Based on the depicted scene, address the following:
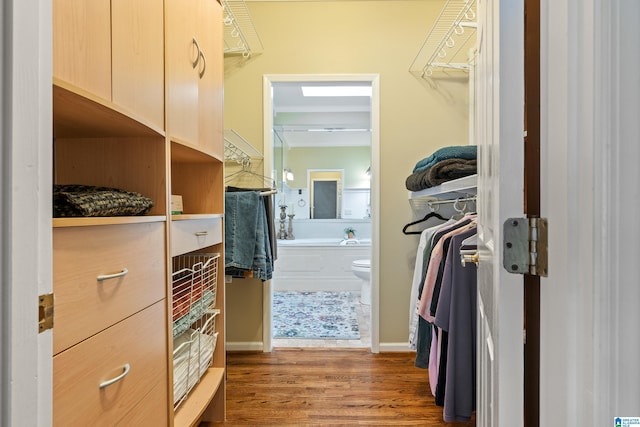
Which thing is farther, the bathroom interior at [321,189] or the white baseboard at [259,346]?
the bathroom interior at [321,189]

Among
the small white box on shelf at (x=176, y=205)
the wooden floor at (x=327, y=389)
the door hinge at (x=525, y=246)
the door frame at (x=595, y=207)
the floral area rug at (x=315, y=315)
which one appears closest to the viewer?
the door frame at (x=595, y=207)

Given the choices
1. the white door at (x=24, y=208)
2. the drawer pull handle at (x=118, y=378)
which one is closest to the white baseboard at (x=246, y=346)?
the drawer pull handle at (x=118, y=378)

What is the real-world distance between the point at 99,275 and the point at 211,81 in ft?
3.54

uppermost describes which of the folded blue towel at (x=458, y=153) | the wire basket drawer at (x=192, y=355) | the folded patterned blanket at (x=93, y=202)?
the folded blue towel at (x=458, y=153)

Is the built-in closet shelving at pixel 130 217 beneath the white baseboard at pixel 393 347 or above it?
above

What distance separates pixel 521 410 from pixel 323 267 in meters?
3.71

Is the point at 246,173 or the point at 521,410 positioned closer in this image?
the point at 521,410

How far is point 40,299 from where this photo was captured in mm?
523

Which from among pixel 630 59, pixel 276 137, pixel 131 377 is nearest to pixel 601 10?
pixel 630 59

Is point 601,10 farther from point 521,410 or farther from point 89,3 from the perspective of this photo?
point 89,3

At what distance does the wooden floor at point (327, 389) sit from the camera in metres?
1.71

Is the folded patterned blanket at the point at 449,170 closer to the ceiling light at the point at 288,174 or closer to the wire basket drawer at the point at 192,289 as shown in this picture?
the wire basket drawer at the point at 192,289

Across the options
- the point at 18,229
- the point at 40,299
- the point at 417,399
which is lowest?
the point at 417,399

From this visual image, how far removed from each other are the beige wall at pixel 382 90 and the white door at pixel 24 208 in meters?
2.02
